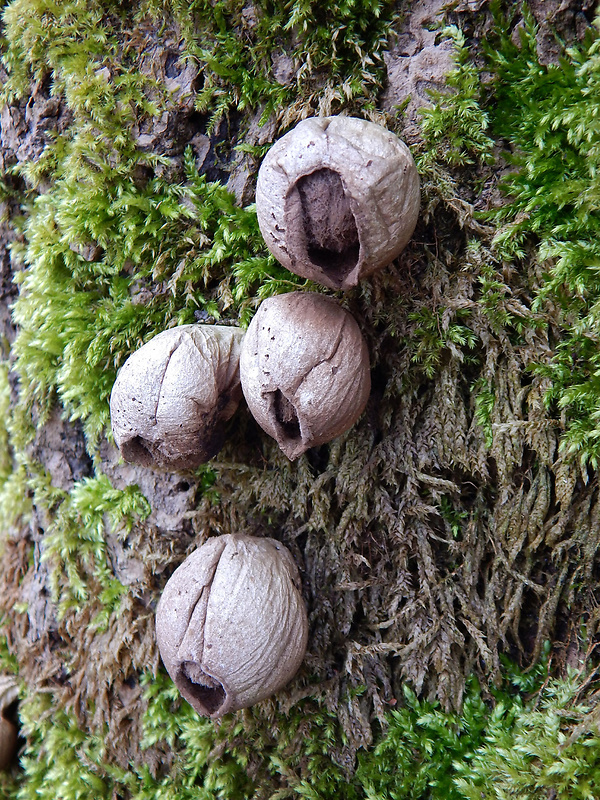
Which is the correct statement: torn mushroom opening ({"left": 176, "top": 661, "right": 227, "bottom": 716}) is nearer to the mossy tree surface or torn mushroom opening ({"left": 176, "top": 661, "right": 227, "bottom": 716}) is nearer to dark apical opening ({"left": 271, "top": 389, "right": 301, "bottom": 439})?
the mossy tree surface

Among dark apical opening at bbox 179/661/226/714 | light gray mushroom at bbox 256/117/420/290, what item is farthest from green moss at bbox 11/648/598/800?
light gray mushroom at bbox 256/117/420/290

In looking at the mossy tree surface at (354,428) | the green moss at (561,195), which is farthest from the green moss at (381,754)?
the green moss at (561,195)

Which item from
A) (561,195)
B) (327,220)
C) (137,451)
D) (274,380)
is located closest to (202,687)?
(137,451)

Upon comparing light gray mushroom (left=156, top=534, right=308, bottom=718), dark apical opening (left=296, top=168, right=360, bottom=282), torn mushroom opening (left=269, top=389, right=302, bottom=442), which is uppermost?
dark apical opening (left=296, top=168, right=360, bottom=282)

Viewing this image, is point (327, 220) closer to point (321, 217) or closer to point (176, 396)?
point (321, 217)

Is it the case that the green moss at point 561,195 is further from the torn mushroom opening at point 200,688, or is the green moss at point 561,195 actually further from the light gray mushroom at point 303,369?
the torn mushroom opening at point 200,688

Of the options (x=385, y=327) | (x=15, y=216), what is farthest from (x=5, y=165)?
(x=385, y=327)
